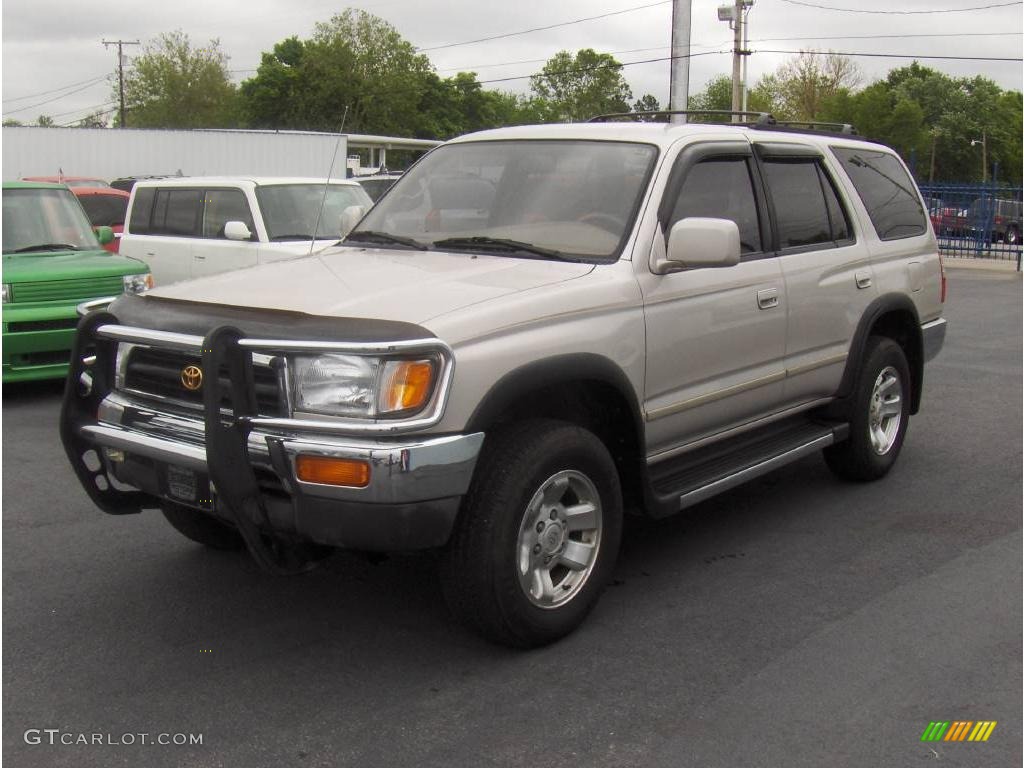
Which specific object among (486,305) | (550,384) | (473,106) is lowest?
(550,384)

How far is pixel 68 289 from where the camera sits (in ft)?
29.4

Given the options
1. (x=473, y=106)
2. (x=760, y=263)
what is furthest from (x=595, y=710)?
(x=473, y=106)

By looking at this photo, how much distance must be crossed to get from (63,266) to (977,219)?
23.3m

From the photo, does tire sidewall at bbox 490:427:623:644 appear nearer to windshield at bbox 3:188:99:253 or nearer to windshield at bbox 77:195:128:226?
windshield at bbox 3:188:99:253

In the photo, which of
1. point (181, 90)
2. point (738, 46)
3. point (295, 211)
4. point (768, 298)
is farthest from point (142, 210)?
point (181, 90)

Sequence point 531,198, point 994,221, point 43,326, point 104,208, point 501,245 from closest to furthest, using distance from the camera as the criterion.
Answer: point 501,245
point 531,198
point 43,326
point 104,208
point 994,221

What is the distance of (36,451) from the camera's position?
7.30 meters

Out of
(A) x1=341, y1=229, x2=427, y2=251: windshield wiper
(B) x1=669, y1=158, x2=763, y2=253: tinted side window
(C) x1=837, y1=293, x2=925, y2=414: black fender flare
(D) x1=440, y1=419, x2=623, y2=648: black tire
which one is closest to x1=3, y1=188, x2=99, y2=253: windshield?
(A) x1=341, y1=229, x2=427, y2=251: windshield wiper

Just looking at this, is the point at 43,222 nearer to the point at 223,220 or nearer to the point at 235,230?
the point at 235,230

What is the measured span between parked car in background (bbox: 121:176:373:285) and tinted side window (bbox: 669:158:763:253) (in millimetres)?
5804

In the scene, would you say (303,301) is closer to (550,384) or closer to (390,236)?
(550,384)

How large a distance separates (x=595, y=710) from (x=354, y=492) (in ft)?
3.53

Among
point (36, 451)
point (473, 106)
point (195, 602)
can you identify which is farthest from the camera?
point (473, 106)

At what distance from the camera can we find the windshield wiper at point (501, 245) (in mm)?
4676
